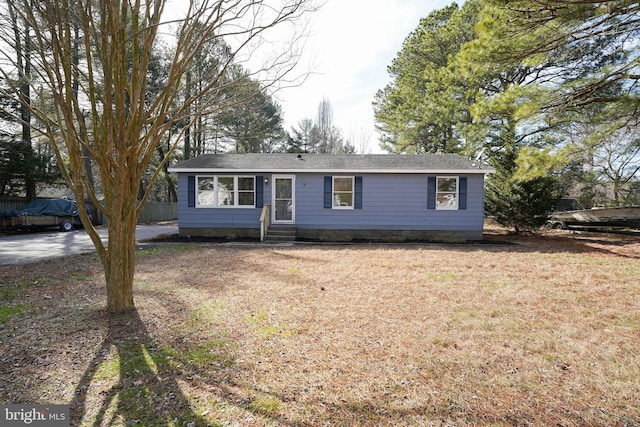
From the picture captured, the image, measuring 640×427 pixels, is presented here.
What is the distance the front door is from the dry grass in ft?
19.6

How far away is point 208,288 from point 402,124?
634 inches

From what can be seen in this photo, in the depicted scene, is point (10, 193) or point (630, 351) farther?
point (10, 193)

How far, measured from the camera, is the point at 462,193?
433 inches

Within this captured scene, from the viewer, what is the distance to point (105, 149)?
3.39 m

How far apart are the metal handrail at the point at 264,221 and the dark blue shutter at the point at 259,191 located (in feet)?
1.01

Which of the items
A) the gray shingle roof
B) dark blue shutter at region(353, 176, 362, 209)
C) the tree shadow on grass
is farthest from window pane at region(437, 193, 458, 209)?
the tree shadow on grass

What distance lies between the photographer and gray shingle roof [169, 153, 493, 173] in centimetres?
1087

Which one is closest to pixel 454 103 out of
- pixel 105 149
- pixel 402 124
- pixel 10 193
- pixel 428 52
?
pixel 402 124

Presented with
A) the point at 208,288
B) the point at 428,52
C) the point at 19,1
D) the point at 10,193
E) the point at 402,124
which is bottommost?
the point at 208,288

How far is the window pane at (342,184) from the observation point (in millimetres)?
11336

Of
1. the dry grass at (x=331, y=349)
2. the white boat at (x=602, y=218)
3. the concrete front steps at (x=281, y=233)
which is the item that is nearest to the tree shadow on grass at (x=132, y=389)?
the dry grass at (x=331, y=349)

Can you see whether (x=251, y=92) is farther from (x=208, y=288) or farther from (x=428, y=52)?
(x=428, y=52)

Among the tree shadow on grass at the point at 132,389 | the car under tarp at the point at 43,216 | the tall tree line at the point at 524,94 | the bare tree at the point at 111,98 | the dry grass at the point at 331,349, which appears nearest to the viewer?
the tree shadow on grass at the point at 132,389

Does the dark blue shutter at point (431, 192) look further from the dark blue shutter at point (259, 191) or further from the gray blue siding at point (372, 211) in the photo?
the dark blue shutter at point (259, 191)
